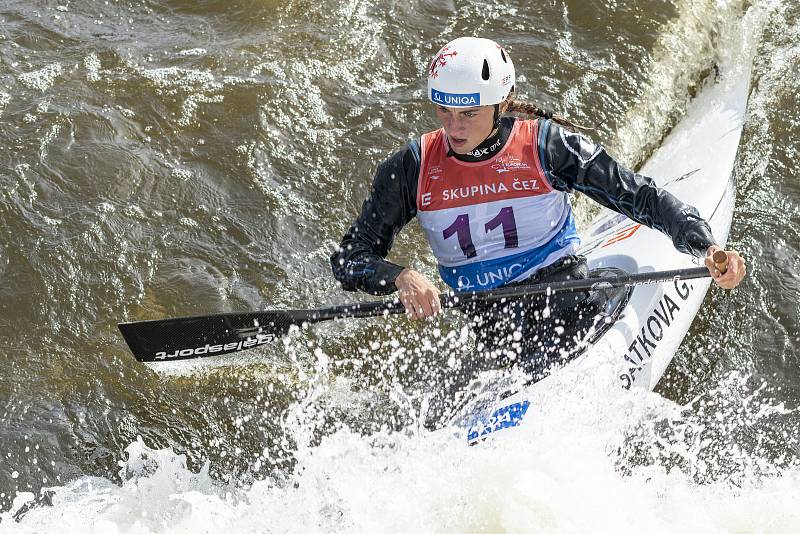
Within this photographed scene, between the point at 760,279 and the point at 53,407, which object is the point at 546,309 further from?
the point at 53,407

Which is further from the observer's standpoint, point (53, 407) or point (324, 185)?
point (324, 185)

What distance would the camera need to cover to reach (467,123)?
364 centimetres

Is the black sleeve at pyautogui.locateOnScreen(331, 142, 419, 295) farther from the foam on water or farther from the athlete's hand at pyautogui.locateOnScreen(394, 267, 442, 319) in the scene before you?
the foam on water

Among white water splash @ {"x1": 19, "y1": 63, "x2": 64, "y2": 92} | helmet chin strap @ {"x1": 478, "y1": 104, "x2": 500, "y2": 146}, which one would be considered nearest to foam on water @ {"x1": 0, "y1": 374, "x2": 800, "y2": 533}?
helmet chin strap @ {"x1": 478, "y1": 104, "x2": 500, "y2": 146}

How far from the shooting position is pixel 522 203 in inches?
151

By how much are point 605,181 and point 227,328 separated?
1.90 m

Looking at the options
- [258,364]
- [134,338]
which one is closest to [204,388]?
[258,364]

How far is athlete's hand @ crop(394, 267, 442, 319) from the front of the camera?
137 inches

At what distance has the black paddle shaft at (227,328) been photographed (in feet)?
12.4

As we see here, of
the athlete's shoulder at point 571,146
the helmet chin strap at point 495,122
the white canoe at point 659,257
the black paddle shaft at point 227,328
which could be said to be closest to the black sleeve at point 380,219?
the black paddle shaft at point 227,328

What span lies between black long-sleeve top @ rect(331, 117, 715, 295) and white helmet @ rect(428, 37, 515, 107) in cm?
27

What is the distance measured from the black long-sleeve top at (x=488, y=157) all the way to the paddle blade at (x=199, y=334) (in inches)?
19.3

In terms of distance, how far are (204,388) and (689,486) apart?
256 centimetres

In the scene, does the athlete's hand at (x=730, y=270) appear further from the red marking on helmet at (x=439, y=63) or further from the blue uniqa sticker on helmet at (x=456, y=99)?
the red marking on helmet at (x=439, y=63)
